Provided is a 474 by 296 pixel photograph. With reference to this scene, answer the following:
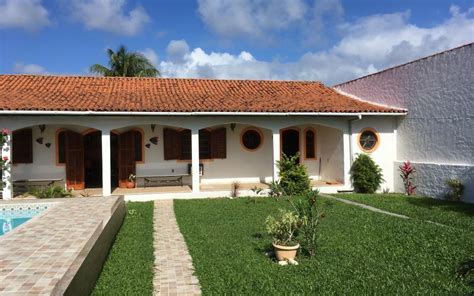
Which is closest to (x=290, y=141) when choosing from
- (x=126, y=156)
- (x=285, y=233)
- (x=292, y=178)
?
(x=292, y=178)

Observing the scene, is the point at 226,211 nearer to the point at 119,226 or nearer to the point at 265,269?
the point at 119,226

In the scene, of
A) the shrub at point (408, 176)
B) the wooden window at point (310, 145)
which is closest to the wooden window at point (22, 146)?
the wooden window at point (310, 145)

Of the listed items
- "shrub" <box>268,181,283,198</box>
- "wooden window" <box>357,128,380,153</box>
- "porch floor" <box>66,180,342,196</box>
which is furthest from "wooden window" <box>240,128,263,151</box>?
"wooden window" <box>357,128,380,153</box>

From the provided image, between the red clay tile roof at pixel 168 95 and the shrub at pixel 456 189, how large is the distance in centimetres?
346

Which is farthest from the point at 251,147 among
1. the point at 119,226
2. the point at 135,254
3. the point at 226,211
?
the point at 135,254

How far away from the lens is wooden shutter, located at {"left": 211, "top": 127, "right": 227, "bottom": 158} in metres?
15.9

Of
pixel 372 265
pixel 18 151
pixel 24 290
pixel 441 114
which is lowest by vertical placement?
pixel 372 265

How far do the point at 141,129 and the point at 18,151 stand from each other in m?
4.35

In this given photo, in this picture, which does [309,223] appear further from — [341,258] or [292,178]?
[292,178]

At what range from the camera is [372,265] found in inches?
242

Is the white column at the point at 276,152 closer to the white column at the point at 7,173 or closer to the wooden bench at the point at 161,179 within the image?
the wooden bench at the point at 161,179

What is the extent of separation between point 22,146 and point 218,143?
23.3ft

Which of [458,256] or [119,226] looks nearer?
[458,256]

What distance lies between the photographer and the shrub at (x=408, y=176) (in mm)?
14602
